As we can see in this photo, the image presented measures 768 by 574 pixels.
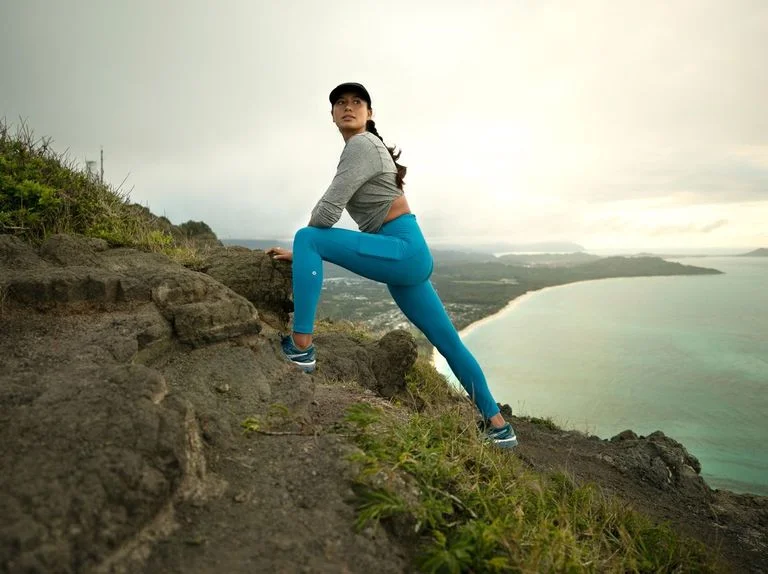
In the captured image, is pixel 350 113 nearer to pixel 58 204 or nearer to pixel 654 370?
pixel 58 204

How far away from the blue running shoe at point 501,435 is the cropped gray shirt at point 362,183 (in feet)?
6.08

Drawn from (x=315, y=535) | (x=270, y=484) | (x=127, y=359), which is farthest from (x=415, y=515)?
(x=127, y=359)

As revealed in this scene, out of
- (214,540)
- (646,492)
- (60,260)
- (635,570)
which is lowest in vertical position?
(646,492)

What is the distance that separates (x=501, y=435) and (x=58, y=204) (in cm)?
475

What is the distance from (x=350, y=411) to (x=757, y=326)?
28571mm

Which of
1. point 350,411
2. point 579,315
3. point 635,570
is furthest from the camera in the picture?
point 579,315

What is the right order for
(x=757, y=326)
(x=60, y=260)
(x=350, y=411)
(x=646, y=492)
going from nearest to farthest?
(x=350, y=411)
(x=60, y=260)
(x=646, y=492)
(x=757, y=326)

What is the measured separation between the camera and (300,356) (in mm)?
3170

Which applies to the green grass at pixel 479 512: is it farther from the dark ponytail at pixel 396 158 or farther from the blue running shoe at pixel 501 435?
the dark ponytail at pixel 396 158

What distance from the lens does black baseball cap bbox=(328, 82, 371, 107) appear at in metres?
3.05

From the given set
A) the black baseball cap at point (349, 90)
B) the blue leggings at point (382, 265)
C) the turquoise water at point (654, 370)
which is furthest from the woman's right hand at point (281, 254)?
the turquoise water at point (654, 370)

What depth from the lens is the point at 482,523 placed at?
178 cm

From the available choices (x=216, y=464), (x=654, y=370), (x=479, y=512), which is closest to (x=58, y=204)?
(x=216, y=464)

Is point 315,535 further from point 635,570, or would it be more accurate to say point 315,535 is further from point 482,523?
point 635,570
